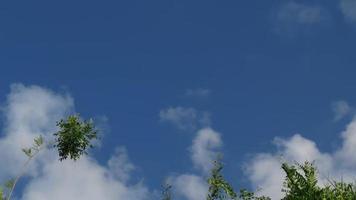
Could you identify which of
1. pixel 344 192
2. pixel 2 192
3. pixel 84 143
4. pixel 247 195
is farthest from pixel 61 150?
pixel 344 192

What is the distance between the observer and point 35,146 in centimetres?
4194

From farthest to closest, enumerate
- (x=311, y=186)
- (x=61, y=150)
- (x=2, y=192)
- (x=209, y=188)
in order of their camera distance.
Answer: (x=61, y=150) < (x=209, y=188) < (x=2, y=192) < (x=311, y=186)

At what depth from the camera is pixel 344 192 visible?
3161cm

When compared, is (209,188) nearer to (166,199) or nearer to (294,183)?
(166,199)

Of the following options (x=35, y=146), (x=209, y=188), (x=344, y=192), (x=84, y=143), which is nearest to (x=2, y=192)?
(x=35, y=146)

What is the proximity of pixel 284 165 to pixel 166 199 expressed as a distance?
12.3m

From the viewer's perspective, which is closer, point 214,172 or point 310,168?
point 310,168

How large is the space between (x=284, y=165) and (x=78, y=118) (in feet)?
59.5

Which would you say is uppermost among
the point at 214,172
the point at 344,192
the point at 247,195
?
the point at 214,172

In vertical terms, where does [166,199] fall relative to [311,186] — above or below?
above

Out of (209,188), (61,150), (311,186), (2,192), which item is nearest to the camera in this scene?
(311,186)

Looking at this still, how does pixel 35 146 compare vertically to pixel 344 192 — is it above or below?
above

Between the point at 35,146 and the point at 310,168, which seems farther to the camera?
the point at 35,146

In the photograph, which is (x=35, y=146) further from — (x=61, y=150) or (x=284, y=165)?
(x=284, y=165)
